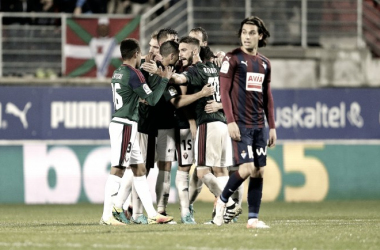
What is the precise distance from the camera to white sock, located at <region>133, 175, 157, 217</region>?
11383 millimetres

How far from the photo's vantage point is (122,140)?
36.9ft

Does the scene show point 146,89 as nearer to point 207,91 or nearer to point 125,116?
point 125,116

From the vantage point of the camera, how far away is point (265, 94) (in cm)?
1052

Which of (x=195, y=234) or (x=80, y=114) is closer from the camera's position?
(x=195, y=234)

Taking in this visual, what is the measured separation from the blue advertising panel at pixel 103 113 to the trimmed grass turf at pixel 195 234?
5.01 meters

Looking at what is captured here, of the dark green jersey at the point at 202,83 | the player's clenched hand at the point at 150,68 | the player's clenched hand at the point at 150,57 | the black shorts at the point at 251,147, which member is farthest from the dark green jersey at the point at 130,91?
the black shorts at the point at 251,147

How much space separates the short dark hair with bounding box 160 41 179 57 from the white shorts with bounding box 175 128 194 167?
1004 millimetres

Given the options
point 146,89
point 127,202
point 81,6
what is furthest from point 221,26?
point 146,89

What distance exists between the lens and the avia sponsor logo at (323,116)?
792 inches

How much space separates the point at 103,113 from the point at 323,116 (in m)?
4.54

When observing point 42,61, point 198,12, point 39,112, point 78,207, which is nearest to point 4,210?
point 78,207

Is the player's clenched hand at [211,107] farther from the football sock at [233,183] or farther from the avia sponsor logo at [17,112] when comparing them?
the avia sponsor logo at [17,112]

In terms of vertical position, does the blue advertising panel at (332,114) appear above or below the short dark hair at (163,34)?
below

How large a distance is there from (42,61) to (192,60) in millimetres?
8978
